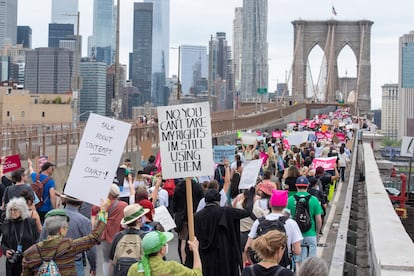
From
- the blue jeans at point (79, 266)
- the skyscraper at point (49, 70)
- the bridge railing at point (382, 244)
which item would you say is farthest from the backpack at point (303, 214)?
the skyscraper at point (49, 70)

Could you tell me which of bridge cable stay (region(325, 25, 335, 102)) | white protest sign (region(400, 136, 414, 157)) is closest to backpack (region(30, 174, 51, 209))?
white protest sign (region(400, 136, 414, 157))

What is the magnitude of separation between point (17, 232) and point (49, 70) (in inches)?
6316

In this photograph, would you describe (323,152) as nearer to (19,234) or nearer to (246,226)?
(246,226)

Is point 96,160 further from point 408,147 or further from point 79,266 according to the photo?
point 408,147

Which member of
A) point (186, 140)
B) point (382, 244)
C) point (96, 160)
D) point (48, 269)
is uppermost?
point (186, 140)

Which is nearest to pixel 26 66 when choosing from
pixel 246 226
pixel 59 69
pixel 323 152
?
pixel 59 69

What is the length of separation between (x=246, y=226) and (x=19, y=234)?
2.65 meters

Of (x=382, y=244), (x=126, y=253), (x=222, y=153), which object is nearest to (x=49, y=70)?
(x=222, y=153)

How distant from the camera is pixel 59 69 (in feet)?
539

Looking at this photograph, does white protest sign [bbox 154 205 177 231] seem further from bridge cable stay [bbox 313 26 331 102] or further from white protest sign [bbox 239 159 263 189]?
bridge cable stay [bbox 313 26 331 102]

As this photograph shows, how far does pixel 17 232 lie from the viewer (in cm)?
793

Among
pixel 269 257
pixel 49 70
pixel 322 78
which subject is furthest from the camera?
pixel 49 70

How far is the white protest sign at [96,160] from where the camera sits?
23.9 feet

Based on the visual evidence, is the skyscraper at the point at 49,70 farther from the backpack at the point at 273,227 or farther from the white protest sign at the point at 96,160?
the backpack at the point at 273,227
